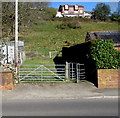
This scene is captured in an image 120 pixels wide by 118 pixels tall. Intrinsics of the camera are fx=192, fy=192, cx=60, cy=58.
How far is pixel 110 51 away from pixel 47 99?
13.6 ft

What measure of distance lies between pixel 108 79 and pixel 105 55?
4.00ft

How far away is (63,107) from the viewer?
6824mm

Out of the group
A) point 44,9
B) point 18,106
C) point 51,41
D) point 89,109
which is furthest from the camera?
point 51,41

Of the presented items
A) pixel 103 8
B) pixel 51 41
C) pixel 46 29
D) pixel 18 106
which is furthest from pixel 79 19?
pixel 18 106

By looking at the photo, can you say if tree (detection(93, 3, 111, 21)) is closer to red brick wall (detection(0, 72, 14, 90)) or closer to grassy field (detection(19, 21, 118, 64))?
grassy field (detection(19, 21, 118, 64))

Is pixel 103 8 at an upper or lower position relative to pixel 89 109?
upper

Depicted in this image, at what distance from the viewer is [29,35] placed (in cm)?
3797

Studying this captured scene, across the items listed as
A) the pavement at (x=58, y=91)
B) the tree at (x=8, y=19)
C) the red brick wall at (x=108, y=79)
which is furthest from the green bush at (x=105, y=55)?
the tree at (x=8, y=19)

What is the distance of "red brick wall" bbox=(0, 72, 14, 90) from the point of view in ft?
30.1

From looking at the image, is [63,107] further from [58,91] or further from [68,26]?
[68,26]

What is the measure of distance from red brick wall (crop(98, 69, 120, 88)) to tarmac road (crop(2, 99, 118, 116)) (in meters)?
1.78

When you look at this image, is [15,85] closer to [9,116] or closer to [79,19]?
[9,116]

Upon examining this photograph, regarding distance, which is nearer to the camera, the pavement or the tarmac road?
the tarmac road

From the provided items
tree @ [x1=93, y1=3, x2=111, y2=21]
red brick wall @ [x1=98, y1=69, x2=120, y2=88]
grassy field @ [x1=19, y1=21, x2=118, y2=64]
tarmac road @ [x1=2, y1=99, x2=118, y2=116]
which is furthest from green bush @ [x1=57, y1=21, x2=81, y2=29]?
tarmac road @ [x1=2, y1=99, x2=118, y2=116]
